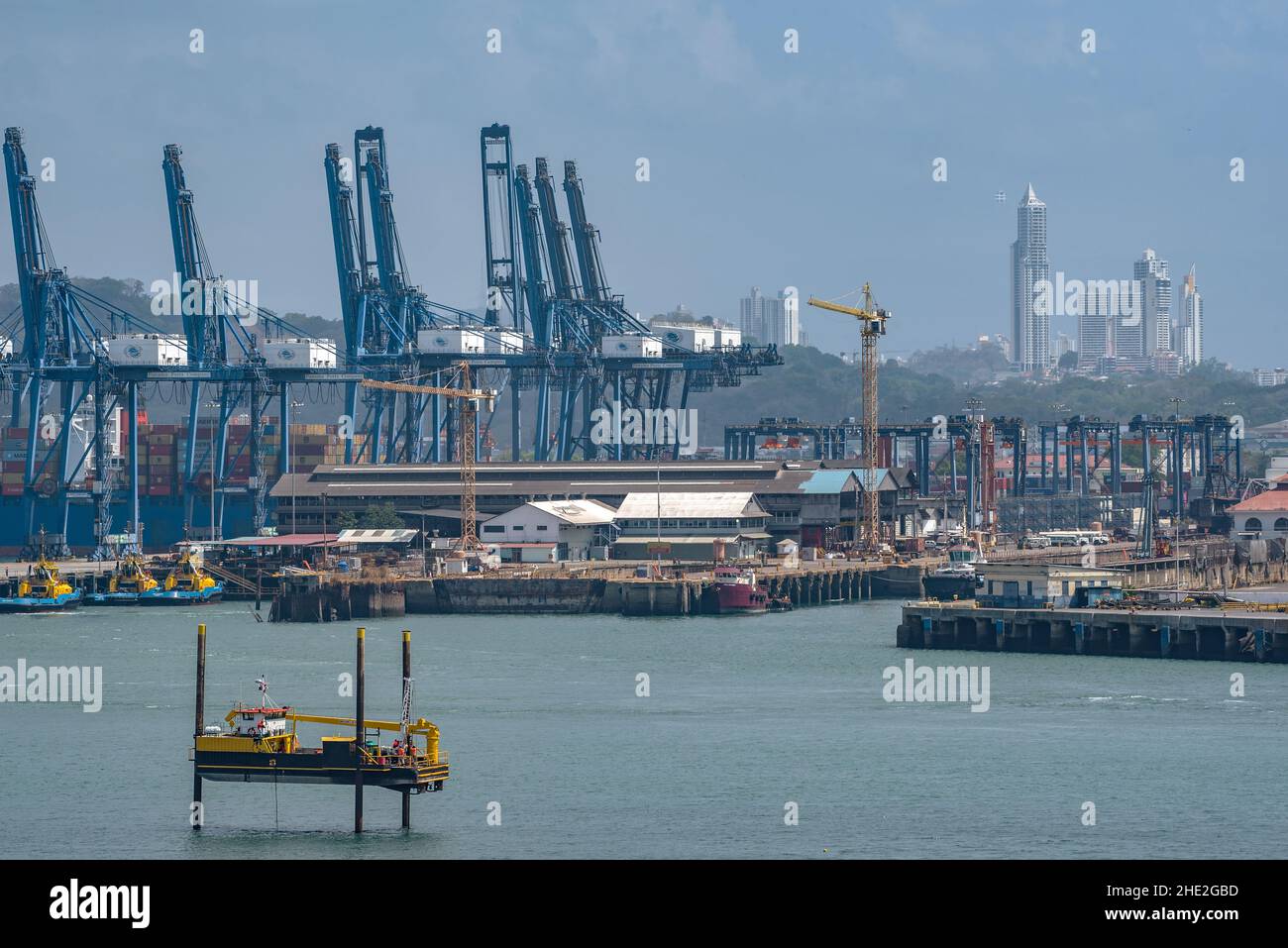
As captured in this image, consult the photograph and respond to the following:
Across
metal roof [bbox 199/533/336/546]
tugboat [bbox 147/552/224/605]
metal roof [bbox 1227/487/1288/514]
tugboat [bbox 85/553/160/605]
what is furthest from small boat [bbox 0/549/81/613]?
metal roof [bbox 1227/487/1288/514]

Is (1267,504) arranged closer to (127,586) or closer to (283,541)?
(283,541)

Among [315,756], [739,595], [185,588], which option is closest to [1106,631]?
[739,595]

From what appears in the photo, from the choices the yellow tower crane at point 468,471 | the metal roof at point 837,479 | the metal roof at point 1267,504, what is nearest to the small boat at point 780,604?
the yellow tower crane at point 468,471

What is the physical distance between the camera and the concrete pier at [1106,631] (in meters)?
61.8

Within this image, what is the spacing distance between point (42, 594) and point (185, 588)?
648 centimetres

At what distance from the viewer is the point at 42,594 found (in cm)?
9000

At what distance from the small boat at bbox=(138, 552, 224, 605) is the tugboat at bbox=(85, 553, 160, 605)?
302 mm

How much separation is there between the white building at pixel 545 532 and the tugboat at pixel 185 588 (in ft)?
44.0

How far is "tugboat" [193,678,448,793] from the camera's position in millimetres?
35719

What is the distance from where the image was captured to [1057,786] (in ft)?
134

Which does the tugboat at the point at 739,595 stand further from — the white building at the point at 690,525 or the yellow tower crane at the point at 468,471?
the yellow tower crane at the point at 468,471

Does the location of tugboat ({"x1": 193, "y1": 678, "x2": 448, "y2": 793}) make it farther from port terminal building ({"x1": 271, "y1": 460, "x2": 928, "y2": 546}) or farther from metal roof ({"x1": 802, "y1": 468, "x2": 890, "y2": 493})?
metal roof ({"x1": 802, "y1": 468, "x2": 890, "y2": 493})

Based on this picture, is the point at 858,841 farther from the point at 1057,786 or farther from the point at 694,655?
the point at 694,655
